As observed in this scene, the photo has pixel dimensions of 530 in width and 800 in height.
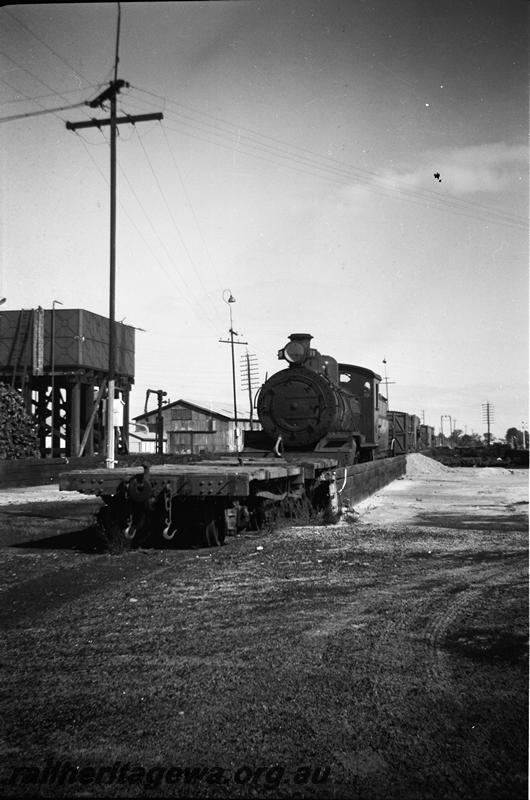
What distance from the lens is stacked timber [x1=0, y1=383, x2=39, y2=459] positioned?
19406 millimetres

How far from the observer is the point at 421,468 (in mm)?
27766

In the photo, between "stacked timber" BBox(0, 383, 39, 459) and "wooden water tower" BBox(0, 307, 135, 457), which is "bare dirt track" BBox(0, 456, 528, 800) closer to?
"stacked timber" BBox(0, 383, 39, 459)

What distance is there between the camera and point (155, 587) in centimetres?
594

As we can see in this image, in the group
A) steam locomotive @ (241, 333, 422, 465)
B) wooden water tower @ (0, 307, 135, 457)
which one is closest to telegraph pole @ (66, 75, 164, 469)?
steam locomotive @ (241, 333, 422, 465)

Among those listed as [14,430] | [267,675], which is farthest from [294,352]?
[14,430]

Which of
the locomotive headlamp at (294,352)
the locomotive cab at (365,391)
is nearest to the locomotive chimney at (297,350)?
the locomotive headlamp at (294,352)

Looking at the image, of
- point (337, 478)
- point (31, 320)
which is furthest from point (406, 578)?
Answer: point (31, 320)

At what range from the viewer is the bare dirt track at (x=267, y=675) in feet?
8.85

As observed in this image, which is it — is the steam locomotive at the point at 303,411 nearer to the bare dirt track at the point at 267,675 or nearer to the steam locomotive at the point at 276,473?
the steam locomotive at the point at 276,473

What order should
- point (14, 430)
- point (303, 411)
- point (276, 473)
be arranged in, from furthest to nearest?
point (14, 430), point (303, 411), point (276, 473)

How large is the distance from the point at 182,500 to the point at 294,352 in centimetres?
469

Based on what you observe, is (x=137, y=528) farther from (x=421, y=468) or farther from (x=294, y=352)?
(x=421, y=468)

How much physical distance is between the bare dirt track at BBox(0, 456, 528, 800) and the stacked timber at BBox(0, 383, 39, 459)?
42.1 feet

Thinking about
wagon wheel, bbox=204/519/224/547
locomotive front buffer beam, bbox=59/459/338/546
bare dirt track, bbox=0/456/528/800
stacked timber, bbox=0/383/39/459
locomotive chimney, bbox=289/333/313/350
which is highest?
locomotive chimney, bbox=289/333/313/350
